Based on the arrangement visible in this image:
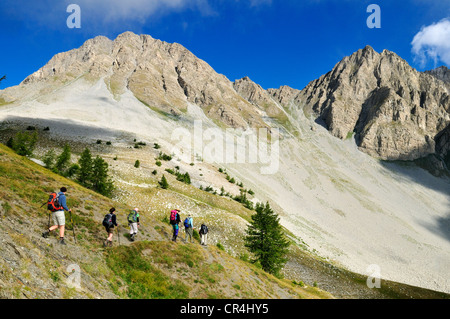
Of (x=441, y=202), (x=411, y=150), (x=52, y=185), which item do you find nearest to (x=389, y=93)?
(x=411, y=150)

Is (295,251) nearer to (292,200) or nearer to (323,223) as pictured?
(323,223)

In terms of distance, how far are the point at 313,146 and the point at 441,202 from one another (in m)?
74.1

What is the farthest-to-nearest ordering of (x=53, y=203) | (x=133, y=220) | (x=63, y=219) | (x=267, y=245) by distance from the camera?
(x=267, y=245)
(x=133, y=220)
(x=63, y=219)
(x=53, y=203)

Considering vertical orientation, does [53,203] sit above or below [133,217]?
above

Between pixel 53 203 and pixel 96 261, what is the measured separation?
387 cm

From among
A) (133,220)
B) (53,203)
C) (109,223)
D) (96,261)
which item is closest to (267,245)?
(133,220)

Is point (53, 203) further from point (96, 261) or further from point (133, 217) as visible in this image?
point (133, 217)

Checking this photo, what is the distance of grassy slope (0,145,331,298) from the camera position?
943cm

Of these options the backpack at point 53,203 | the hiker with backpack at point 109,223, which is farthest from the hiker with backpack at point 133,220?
the backpack at point 53,203

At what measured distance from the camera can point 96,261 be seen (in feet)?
43.4

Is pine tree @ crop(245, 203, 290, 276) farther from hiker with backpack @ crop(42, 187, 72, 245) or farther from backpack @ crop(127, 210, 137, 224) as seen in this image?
hiker with backpack @ crop(42, 187, 72, 245)

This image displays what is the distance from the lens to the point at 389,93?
188 m

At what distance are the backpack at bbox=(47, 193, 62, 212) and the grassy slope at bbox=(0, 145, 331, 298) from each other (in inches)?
57.2

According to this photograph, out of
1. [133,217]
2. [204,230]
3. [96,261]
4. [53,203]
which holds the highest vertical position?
[53,203]
